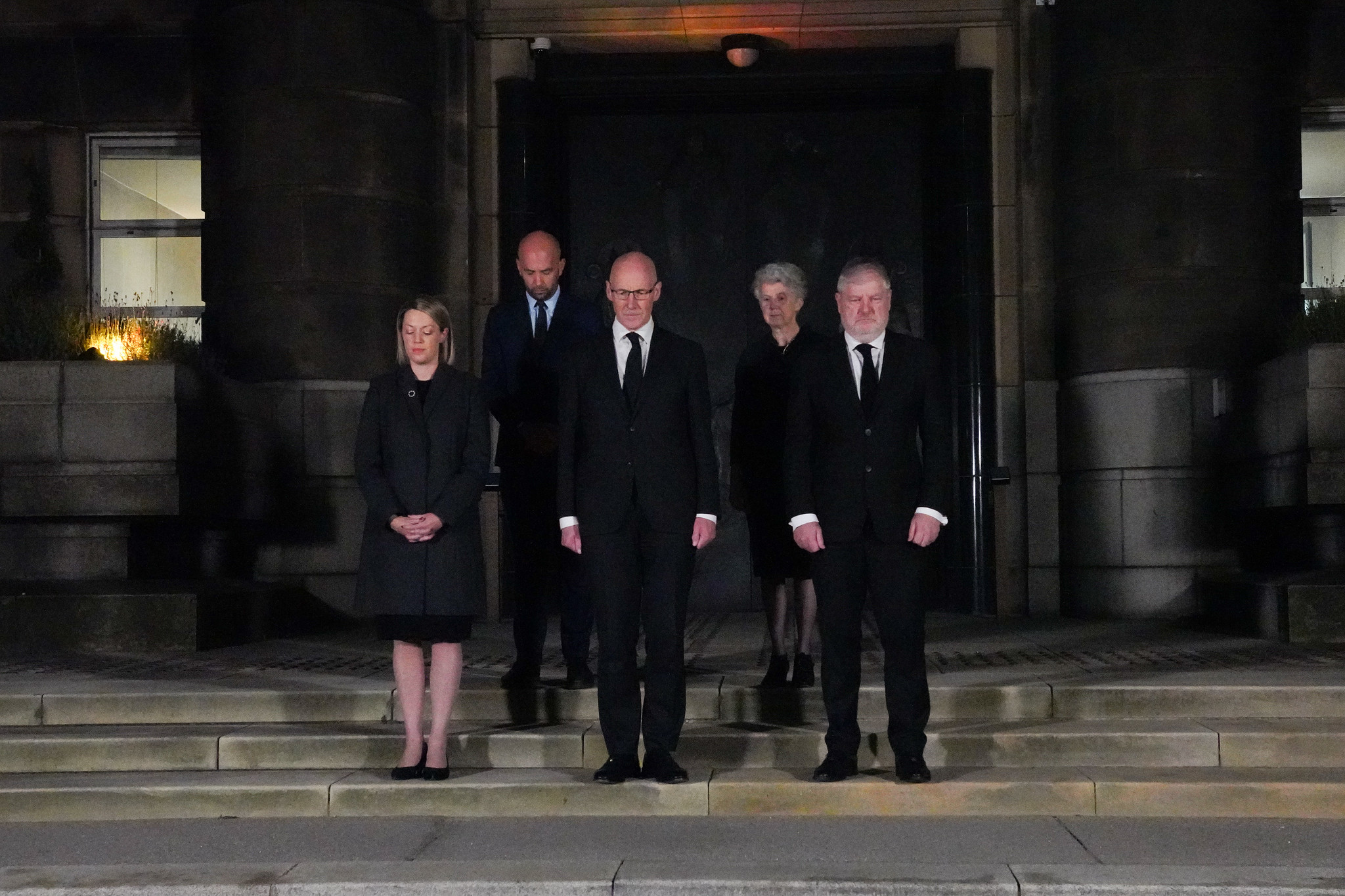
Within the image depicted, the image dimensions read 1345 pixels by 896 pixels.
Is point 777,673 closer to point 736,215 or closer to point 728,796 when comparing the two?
Answer: point 728,796

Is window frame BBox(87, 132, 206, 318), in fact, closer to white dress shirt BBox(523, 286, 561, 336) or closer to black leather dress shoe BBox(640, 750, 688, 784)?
white dress shirt BBox(523, 286, 561, 336)

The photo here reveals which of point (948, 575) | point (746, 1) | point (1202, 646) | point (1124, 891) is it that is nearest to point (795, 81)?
point (746, 1)

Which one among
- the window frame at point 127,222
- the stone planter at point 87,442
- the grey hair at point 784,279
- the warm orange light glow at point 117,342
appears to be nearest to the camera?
the grey hair at point 784,279

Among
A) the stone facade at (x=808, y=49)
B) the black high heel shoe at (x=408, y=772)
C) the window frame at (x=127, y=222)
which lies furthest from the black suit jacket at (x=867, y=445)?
the window frame at (x=127, y=222)

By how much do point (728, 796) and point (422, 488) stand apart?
1706 millimetres

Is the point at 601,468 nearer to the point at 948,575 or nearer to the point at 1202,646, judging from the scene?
the point at 1202,646

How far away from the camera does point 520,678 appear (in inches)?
330

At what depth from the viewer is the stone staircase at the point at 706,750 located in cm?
Result: 698

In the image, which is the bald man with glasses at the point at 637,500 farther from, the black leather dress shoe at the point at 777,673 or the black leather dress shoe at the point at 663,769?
the black leather dress shoe at the point at 777,673

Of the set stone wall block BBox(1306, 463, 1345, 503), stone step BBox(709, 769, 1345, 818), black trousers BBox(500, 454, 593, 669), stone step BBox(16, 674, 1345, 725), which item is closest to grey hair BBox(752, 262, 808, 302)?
black trousers BBox(500, 454, 593, 669)

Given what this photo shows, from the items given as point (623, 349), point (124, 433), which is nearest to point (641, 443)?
point (623, 349)

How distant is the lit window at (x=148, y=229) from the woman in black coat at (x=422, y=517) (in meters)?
7.50

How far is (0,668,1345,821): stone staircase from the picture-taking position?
6980 millimetres

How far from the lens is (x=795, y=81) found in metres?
14.2
